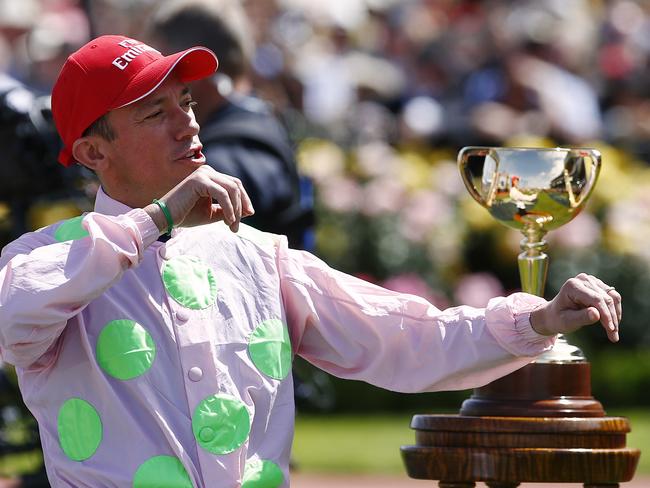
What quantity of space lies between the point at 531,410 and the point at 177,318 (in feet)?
3.02

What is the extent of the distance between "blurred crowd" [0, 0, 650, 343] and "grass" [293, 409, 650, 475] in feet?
3.13

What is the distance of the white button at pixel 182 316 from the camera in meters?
3.55

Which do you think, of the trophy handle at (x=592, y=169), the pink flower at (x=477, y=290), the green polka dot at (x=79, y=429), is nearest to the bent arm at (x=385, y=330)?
the trophy handle at (x=592, y=169)

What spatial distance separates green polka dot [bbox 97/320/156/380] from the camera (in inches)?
138

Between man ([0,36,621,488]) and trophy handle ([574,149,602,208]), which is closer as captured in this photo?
man ([0,36,621,488])

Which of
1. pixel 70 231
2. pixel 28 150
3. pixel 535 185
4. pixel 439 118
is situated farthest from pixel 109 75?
pixel 439 118

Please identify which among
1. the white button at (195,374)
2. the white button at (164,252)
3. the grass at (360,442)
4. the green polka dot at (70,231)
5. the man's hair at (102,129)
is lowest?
the grass at (360,442)

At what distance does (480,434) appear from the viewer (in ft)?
12.3

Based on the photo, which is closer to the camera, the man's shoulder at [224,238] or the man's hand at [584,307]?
the man's hand at [584,307]

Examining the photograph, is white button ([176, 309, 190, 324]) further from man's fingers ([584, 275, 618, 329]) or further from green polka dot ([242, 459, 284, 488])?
man's fingers ([584, 275, 618, 329])

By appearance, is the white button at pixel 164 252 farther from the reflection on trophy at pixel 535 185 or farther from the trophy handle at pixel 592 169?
the trophy handle at pixel 592 169

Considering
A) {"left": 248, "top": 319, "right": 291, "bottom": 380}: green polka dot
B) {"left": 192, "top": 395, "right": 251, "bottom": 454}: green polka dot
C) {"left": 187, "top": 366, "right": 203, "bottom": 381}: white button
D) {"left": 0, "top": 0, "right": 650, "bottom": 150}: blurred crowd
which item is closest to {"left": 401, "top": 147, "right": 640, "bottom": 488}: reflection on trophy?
{"left": 248, "top": 319, "right": 291, "bottom": 380}: green polka dot

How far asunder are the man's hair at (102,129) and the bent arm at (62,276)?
1.30 ft

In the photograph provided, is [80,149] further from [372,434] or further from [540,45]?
[540,45]
